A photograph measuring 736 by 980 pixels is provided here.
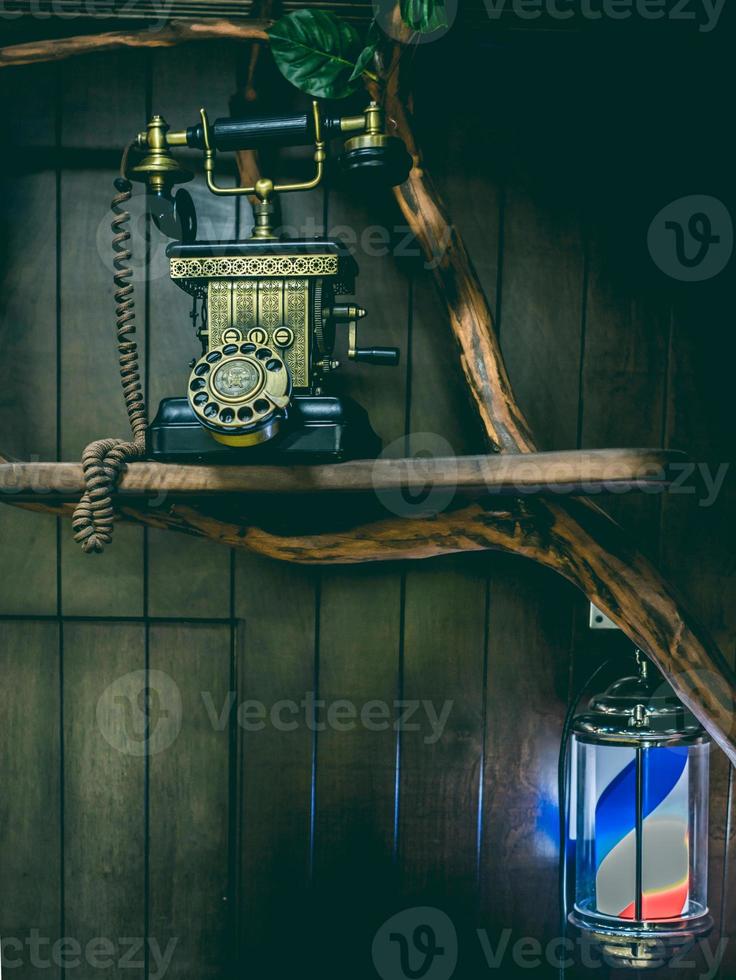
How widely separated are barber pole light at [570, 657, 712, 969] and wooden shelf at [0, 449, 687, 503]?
0.40 m

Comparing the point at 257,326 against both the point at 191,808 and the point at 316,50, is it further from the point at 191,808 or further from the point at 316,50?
the point at 191,808

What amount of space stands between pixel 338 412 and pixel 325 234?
1.68ft

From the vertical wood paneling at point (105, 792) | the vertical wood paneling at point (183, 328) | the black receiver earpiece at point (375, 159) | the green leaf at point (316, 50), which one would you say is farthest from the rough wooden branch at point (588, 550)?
the green leaf at point (316, 50)

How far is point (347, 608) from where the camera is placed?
4.99 feet

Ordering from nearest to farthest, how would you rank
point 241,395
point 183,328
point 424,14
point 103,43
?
point 241,395, point 424,14, point 103,43, point 183,328

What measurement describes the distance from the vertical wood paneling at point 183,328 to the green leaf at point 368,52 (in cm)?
35

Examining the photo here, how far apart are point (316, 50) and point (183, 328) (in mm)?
517

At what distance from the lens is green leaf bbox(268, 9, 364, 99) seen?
4.01 feet

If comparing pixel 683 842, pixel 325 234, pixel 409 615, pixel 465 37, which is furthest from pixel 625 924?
pixel 465 37

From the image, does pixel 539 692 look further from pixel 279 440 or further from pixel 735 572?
pixel 279 440

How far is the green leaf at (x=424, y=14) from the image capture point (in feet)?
3.95

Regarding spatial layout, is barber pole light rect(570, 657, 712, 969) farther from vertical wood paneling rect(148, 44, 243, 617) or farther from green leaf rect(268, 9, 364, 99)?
green leaf rect(268, 9, 364, 99)

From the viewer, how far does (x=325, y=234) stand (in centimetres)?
151

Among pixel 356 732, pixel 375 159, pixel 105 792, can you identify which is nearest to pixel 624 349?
pixel 375 159
